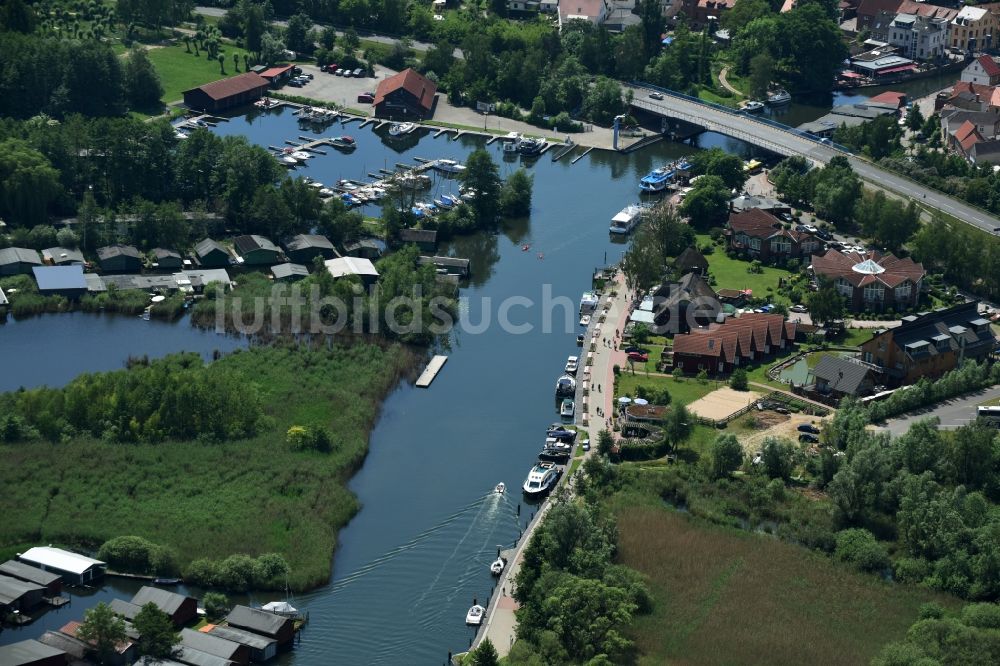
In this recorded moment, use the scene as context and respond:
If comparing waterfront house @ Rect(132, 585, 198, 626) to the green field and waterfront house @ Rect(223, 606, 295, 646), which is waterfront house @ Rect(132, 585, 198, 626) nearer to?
waterfront house @ Rect(223, 606, 295, 646)

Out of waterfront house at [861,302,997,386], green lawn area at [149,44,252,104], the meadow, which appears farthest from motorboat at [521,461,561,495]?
green lawn area at [149,44,252,104]

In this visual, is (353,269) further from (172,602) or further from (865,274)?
(172,602)

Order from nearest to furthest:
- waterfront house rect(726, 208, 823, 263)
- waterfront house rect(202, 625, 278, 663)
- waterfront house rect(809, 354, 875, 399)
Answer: waterfront house rect(202, 625, 278, 663)
waterfront house rect(809, 354, 875, 399)
waterfront house rect(726, 208, 823, 263)

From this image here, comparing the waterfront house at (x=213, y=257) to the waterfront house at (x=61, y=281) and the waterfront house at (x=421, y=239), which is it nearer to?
the waterfront house at (x=61, y=281)

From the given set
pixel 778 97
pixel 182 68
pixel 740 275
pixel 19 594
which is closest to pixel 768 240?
pixel 740 275

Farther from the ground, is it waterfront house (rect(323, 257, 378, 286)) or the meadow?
waterfront house (rect(323, 257, 378, 286))

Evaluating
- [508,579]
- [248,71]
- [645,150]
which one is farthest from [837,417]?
[248,71]

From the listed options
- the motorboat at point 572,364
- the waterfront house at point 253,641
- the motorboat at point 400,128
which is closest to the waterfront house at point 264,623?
the waterfront house at point 253,641
